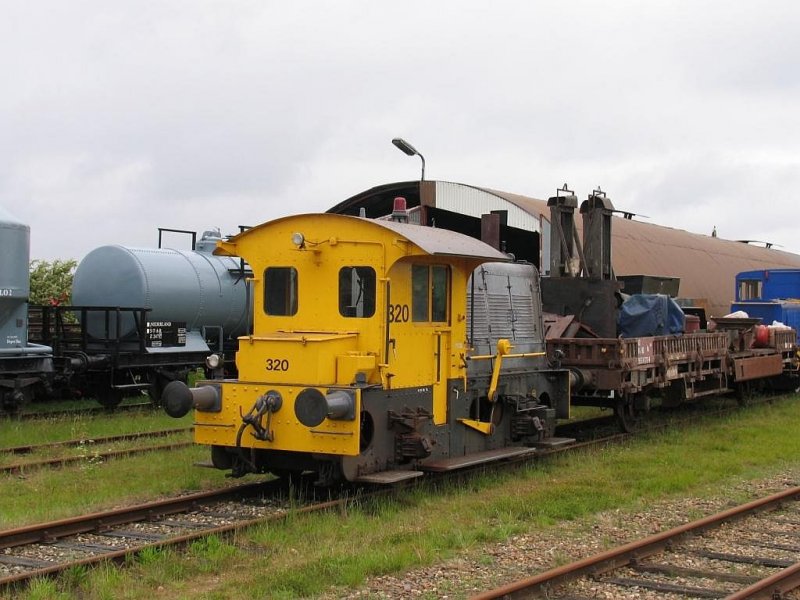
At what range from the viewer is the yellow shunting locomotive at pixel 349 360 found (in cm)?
866

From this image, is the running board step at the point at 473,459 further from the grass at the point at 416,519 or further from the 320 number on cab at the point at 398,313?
the 320 number on cab at the point at 398,313

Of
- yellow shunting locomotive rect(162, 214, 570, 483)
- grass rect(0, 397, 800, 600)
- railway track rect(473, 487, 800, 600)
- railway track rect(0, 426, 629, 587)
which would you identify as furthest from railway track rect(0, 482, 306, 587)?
railway track rect(473, 487, 800, 600)

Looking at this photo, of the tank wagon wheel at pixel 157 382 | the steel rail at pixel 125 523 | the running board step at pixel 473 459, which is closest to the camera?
the steel rail at pixel 125 523

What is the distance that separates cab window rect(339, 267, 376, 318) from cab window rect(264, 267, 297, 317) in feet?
1.95

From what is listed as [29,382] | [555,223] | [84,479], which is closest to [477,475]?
[84,479]

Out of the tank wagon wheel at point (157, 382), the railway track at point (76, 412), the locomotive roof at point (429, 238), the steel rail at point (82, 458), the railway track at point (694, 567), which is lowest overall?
the railway track at point (694, 567)

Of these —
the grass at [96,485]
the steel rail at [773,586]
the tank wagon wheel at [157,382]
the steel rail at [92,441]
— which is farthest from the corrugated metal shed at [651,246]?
the steel rail at [773,586]

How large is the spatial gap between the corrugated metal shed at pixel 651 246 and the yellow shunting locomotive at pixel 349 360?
1019 centimetres

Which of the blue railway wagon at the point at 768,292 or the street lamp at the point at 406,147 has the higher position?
the street lamp at the point at 406,147

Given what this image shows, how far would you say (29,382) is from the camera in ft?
47.7

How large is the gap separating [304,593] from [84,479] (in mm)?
4948

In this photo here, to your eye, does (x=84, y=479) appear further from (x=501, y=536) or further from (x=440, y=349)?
(x=501, y=536)

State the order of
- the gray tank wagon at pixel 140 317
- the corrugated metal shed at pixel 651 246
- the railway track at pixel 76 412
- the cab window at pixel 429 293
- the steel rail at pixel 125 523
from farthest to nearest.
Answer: the corrugated metal shed at pixel 651 246 < the gray tank wagon at pixel 140 317 < the railway track at pixel 76 412 < the cab window at pixel 429 293 < the steel rail at pixel 125 523

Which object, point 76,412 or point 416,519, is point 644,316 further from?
point 76,412
